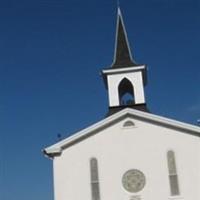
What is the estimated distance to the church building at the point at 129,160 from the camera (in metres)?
23.0

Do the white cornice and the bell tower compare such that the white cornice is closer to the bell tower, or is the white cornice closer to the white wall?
the bell tower

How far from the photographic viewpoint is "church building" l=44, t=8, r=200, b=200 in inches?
904

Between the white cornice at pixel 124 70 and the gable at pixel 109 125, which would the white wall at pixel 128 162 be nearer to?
the gable at pixel 109 125

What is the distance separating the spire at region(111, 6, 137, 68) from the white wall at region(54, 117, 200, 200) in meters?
4.98

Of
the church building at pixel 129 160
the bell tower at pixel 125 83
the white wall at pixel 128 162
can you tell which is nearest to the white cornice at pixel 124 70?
the bell tower at pixel 125 83

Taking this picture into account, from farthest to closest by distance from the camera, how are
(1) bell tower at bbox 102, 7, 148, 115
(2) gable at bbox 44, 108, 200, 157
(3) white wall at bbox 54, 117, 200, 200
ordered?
(1) bell tower at bbox 102, 7, 148, 115
(2) gable at bbox 44, 108, 200, 157
(3) white wall at bbox 54, 117, 200, 200

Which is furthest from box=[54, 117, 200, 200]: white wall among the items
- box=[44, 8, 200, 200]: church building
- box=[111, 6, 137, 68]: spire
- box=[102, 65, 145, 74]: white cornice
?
box=[111, 6, 137, 68]: spire

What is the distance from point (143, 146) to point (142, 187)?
2017 mm

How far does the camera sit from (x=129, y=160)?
930 inches

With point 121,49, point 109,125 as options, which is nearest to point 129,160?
point 109,125

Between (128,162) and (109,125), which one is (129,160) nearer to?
(128,162)

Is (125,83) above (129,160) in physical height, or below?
above

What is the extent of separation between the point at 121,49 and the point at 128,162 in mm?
8662

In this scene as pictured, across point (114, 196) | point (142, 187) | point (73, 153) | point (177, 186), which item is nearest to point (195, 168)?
point (177, 186)
